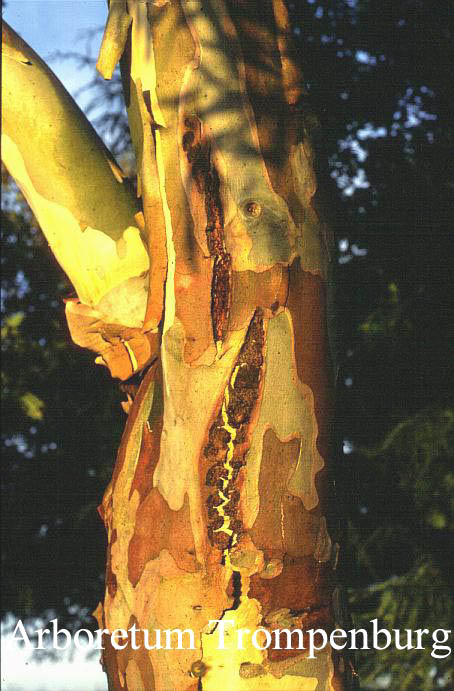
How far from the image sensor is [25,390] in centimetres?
499

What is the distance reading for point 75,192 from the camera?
1715 millimetres

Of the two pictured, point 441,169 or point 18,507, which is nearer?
point 441,169

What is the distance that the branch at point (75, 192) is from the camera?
1712 mm

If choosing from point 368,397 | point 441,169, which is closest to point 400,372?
point 368,397

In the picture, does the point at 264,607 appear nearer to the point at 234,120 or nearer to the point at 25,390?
the point at 234,120

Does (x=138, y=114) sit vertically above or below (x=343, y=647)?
above

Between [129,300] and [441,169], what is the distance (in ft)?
8.41

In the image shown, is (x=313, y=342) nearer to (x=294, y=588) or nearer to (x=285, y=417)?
(x=285, y=417)

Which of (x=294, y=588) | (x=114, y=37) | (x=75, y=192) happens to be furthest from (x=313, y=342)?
(x=114, y=37)

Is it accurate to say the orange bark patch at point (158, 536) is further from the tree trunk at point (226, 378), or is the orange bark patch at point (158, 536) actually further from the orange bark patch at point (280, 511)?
the orange bark patch at point (280, 511)

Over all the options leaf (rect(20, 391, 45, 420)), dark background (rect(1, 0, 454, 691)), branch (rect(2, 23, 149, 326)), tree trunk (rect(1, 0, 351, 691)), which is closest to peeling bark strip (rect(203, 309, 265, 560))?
tree trunk (rect(1, 0, 351, 691))

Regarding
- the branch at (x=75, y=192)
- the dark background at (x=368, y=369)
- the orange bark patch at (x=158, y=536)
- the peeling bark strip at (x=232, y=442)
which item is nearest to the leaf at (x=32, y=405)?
the dark background at (x=368, y=369)

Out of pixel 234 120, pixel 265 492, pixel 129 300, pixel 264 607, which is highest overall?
pixel 234 120

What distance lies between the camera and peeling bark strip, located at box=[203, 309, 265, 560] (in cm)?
142
